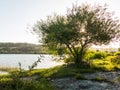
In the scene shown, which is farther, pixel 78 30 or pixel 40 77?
pixel 78 30

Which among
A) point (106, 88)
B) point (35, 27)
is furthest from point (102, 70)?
point (106, 88)

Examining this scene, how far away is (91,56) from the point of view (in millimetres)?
51312

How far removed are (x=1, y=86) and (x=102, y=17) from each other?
30347 mm

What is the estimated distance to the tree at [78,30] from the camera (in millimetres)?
37938

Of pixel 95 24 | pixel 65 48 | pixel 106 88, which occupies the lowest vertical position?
pixel 106 88

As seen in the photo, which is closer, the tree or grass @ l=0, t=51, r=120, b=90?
grass @ l=0, t=51, r=120, b=90

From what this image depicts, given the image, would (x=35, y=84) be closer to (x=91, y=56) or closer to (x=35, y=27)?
(x=35, y=27)

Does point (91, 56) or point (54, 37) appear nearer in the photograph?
point (54, 37)

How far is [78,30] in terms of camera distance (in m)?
38.2

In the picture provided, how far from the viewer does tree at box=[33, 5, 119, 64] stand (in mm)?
37938

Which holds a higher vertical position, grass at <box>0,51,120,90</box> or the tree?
the tree

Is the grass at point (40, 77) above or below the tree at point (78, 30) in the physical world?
below

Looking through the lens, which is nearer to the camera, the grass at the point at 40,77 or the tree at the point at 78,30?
the grass at the point at 40,77

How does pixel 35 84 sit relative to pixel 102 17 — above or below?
below
